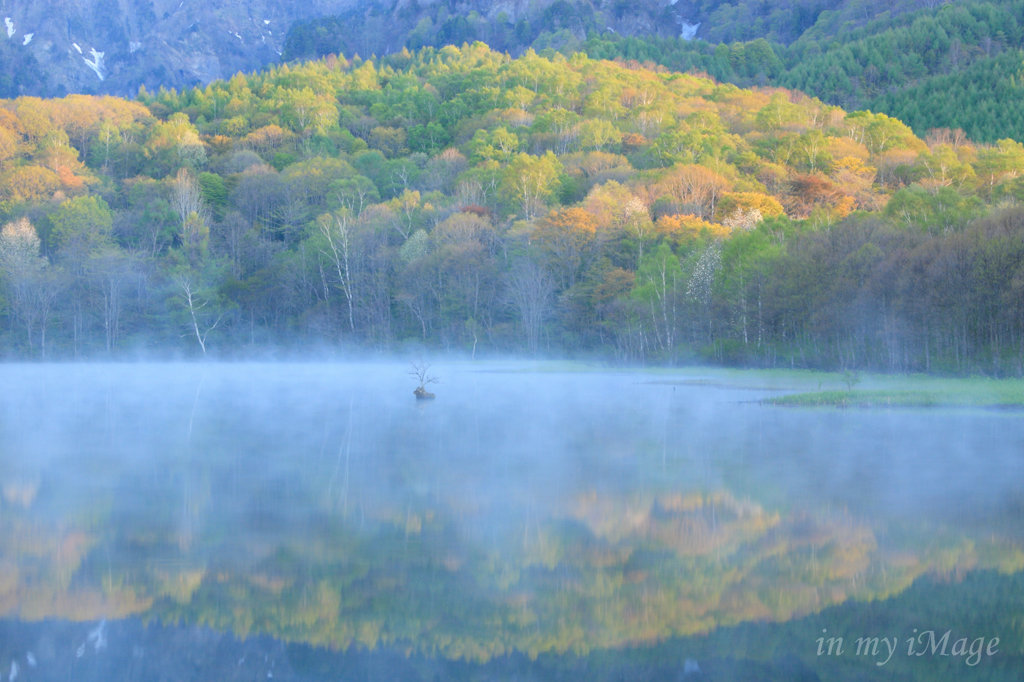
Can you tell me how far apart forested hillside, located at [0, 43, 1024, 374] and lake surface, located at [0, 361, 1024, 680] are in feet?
71.3

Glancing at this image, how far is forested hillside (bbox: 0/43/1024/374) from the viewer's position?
46.1 meters

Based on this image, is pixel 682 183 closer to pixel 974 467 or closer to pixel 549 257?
pixel 549 257

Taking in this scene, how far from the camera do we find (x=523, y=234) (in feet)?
246

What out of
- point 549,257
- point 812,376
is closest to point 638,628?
point 812,376

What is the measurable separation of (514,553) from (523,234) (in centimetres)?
6388

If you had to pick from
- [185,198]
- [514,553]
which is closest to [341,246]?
[185,198]

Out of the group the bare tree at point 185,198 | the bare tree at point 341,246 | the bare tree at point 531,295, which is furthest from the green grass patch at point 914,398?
the bare tree at point 185,198

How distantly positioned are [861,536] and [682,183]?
228ft

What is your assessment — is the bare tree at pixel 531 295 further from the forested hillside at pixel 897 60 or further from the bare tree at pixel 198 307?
the forested hillside at pixel 897 60

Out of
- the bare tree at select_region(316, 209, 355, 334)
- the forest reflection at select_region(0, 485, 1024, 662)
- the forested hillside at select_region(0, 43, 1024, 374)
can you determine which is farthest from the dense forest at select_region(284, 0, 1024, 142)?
the forest reflection at select_region(0, 485, 1024, 662)

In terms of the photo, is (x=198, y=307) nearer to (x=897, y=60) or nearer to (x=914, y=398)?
(x=914, y=398)

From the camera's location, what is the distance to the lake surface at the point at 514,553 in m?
8.77

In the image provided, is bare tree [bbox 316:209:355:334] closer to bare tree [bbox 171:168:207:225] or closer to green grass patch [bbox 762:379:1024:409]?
bare tree [bbox 171:168:207:225]

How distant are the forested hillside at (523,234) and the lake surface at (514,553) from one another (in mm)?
21745
